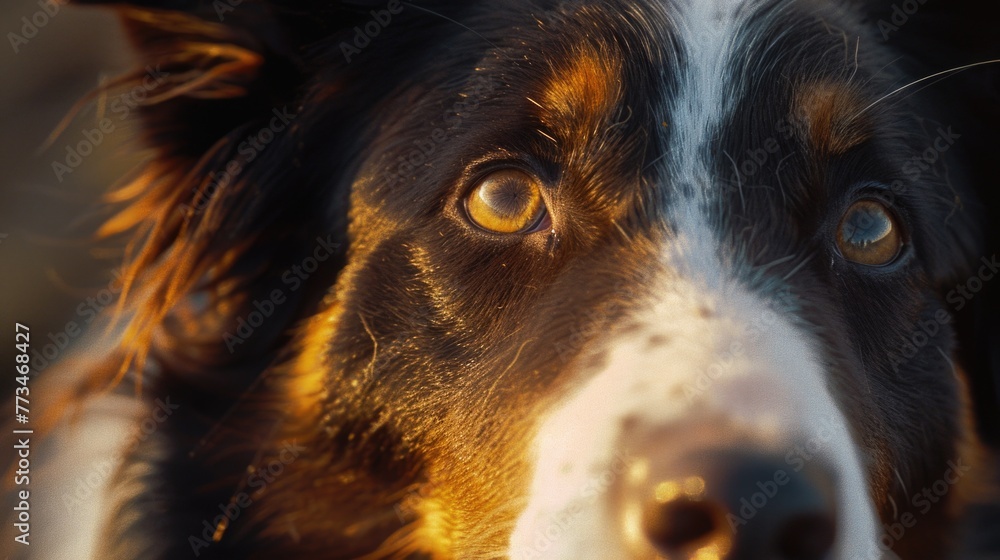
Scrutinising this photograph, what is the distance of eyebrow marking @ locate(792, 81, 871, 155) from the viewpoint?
226 centimetres

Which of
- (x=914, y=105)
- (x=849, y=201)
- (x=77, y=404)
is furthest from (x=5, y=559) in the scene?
(x=914, y=105)

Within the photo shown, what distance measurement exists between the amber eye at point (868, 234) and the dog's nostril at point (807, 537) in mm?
893

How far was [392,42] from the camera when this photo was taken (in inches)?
102

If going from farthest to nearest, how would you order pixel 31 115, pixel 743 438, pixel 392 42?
1. pixel 31 115
2. pixel 392 42
3. pixel 743 438

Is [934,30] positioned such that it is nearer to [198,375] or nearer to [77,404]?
[198,375]

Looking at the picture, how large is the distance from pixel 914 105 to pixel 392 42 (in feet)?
4.94
